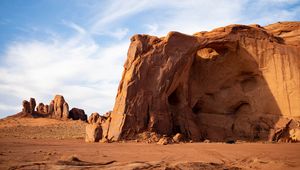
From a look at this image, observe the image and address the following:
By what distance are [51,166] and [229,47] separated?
1584cm

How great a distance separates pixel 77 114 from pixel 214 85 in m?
28.2

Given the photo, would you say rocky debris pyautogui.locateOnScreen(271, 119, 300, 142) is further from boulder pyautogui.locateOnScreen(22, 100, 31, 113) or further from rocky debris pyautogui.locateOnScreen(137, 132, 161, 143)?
boulder pyautogui.locateOnScreen(22, 100, 31, 113)

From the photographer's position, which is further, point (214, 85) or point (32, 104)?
point (32, 104)

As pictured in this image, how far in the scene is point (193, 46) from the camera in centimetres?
1795

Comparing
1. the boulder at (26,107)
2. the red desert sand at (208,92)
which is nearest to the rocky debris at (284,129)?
the red desert sand at (208,92)

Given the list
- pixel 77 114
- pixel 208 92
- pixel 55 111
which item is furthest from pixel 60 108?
pixel 208 92

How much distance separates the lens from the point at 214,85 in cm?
2077

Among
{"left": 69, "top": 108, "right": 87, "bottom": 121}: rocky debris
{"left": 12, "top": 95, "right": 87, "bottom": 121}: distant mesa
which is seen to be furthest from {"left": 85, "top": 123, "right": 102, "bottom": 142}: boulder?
{"left": 69, "top": 108, "right": 87, "bottom": 121}: rocky debris

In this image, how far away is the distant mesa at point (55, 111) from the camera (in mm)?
42281

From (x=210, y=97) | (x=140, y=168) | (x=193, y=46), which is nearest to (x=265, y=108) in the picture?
Result: (x=210, y=97)

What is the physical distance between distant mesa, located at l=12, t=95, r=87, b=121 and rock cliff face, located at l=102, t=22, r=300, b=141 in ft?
86.6

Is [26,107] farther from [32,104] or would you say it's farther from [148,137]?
[148,137]

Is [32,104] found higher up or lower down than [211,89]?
higher up

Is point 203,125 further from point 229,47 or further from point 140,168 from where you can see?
point 140,168
